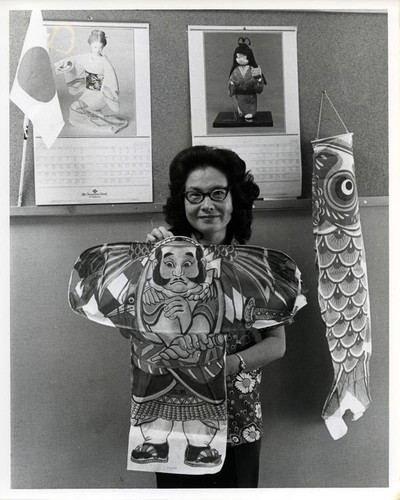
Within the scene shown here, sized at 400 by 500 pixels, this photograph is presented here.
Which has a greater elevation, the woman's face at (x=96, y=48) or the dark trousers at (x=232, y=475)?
the woman's face at (x=96, y=48)

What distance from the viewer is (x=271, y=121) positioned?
714mm

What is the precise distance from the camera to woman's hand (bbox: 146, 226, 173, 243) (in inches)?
27.2

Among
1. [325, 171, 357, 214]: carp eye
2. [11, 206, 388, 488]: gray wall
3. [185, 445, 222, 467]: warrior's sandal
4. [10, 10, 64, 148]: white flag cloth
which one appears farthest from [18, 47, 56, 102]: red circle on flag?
[185, 445, 222, 467]: warrior's sandal

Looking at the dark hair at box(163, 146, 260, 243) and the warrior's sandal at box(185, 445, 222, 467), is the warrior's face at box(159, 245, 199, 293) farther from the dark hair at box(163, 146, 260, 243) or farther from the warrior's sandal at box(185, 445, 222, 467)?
the warrior's sandal at box(185, 445, 222, 467)

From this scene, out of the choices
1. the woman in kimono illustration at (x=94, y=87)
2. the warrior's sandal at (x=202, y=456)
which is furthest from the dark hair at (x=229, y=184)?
the warrior's sandal at (x=202, y=456)

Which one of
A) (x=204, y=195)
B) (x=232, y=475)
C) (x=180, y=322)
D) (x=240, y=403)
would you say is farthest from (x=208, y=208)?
(x=232, y=475)

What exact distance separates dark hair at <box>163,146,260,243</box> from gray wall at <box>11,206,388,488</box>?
2cm

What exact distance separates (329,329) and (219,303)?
0.53 feet

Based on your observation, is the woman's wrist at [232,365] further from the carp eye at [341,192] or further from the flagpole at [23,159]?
the flagpole at [23,159]

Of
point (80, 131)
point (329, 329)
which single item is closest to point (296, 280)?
point (329, 329)

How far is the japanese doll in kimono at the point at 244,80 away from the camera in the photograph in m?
0.71

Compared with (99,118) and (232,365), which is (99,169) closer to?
(99,118)

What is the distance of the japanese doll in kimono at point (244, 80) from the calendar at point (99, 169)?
0.14 meters
